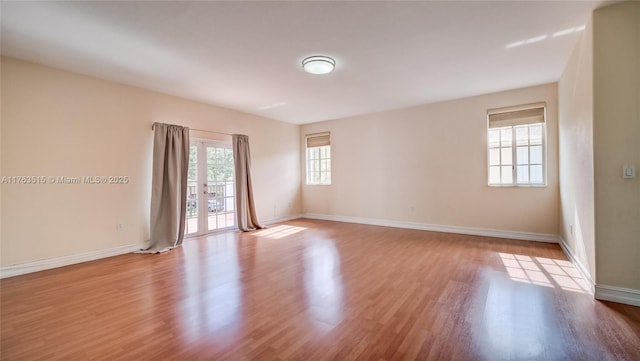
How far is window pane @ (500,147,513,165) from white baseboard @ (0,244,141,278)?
672 cm

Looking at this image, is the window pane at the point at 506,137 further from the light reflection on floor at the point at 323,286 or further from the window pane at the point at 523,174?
the light reflection on floor at the point at 323,286

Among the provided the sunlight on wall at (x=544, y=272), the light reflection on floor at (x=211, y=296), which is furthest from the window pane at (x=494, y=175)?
the light reflection on floor at (x=211, y=296)

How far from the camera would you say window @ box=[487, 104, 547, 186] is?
4855 mm

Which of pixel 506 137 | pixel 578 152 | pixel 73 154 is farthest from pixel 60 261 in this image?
pixel 506 137

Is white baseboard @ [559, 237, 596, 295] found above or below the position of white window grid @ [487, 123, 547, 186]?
below

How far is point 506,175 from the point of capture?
5160mm

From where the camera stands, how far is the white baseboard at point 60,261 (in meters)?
3.45

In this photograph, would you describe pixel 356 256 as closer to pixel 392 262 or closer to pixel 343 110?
pixel 392 262

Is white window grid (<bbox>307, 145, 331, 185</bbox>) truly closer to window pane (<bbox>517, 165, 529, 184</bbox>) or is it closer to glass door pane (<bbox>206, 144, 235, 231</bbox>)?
glass door pane (<bbox>206, 144, 235, 231</bbox>)

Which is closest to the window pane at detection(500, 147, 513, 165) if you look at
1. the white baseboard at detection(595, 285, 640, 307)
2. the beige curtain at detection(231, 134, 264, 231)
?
the white baseboard at detection(595, 285, 640, 307)

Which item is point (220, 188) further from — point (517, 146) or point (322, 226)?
point (517, 146)

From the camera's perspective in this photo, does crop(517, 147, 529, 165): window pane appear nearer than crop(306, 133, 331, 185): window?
Yes

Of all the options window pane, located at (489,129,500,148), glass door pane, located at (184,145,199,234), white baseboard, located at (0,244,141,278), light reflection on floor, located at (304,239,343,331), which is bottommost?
light reflection on floor, located at (304,239,343,331)

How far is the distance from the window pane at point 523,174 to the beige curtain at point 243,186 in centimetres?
538
